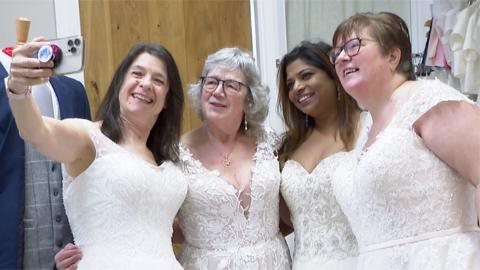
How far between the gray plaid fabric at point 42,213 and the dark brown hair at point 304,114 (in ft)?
2.43

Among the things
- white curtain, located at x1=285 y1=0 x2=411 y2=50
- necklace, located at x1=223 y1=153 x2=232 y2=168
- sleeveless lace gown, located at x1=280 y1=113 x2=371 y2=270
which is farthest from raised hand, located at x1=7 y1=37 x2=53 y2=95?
white curtain, located at x1=285 y1=0 x2=411 y2=50

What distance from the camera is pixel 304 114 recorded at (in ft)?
6.30

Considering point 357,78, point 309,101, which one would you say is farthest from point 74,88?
point 357,78

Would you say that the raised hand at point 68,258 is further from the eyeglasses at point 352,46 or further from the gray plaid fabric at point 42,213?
the eyeglasses at point 352,46

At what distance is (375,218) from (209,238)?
1.89ft

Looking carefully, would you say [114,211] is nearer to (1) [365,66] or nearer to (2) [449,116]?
(1) [365,66]

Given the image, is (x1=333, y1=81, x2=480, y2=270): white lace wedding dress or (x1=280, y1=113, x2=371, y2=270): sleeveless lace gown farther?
(x1=280, y1=113, x2=371, y2=270): sleeveless lace gown

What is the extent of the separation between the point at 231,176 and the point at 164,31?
1019mm

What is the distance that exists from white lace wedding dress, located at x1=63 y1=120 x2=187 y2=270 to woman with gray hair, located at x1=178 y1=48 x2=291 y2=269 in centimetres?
22

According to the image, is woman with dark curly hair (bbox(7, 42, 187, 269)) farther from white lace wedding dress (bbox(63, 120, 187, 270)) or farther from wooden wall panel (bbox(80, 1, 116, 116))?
wooden wall panel (bbox(80, 1, 116, 116))

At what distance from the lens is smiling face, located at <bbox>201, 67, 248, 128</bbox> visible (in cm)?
179

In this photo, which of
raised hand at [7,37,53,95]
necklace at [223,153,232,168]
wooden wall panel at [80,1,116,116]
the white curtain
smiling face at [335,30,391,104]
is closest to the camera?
raised hand at [7,37,53,95]

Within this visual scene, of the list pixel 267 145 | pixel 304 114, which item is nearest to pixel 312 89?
pixel 304 114

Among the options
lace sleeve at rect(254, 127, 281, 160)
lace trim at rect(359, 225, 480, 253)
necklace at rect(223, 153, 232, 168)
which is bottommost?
lace trim at rect(359, 225, 480, 253)
